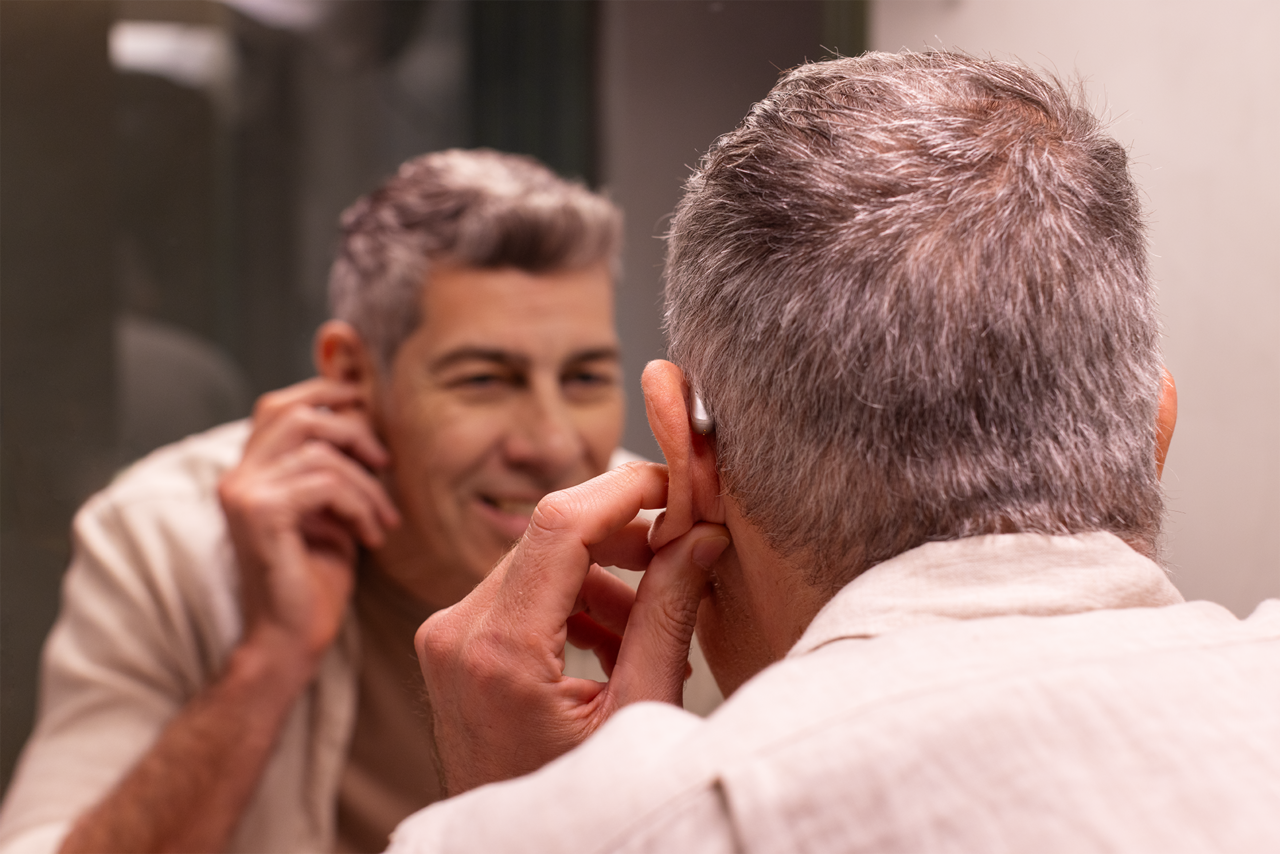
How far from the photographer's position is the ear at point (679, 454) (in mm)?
541

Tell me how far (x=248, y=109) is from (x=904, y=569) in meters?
0.91

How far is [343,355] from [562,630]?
2.15ft

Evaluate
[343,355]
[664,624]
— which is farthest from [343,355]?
[664,624]

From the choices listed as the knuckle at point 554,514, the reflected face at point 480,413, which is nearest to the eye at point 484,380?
the reflected face at point 480,413

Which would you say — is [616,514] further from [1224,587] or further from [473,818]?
[1224,587]

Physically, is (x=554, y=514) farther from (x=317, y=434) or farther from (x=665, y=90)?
(x=665, y=90)

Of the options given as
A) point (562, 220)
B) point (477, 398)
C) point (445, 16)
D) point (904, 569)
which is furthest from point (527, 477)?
point (904, 569)

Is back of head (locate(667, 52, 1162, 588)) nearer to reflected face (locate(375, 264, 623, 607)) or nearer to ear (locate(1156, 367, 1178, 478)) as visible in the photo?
ear (locate(1156, 367, 1178, 478))

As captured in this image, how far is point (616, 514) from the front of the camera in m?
0.58

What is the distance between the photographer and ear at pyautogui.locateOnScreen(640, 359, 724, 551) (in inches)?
21.3

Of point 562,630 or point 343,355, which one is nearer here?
point 562,630

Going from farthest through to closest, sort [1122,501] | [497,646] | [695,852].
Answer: [497,646], [1122,501], [695,852]

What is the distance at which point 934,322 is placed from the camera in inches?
18.0

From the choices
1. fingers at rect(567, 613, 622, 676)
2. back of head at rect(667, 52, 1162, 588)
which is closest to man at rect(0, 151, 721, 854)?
fingers at rect(567, 613, 622, 676)
